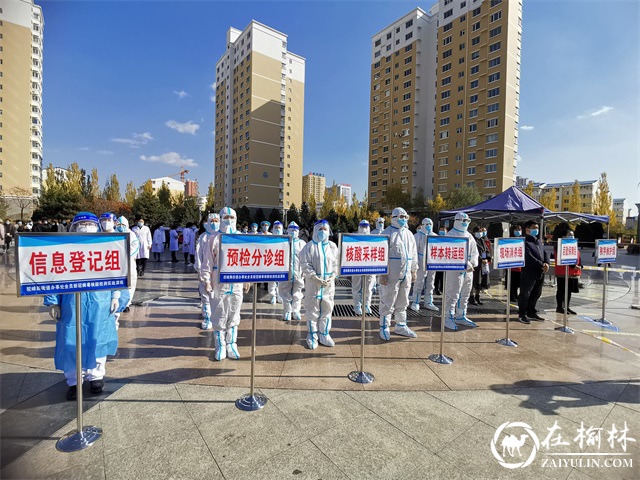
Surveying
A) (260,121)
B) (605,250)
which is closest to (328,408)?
(605,250)

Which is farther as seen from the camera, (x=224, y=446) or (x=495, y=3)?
(x=495, y=3)

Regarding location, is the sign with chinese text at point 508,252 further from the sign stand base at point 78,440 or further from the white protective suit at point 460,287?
the sign stand base at point 78,440

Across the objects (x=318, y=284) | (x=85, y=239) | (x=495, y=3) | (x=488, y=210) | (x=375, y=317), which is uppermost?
(x=495, y=3)

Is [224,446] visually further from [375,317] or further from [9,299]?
[9,299]

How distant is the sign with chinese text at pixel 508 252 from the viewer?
17.9 feet

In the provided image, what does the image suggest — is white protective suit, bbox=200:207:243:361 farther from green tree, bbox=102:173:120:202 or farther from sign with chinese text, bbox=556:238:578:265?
green tree, bbox=102:173:120:202

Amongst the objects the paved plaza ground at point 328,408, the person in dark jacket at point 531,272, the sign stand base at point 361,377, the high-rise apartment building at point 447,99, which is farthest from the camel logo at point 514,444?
the high-rise apartment building at point 447,99

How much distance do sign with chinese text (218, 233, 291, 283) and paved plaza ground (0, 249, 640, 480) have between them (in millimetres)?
1323

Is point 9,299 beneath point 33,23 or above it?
beneath

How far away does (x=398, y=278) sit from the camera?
17.7 ft

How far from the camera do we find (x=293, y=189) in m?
70.1

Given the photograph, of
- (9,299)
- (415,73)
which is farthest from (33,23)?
(9,299)

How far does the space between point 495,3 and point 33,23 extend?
247ft

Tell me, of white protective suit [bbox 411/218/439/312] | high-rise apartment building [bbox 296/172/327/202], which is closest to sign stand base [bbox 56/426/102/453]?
white protective suit [bbox 411/218/439/312]
